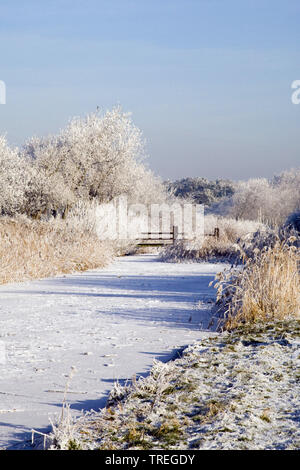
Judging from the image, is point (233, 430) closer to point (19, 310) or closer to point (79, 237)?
point (19, 310)

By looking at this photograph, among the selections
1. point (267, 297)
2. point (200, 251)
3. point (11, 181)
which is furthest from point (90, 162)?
point (267, 297)

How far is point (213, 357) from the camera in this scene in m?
4.62

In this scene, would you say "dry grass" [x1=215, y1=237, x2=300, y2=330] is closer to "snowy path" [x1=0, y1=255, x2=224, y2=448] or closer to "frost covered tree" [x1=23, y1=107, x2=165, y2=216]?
"snowy path" [x1=0, y1=255, x2=224, y2=448]

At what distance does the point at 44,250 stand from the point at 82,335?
258 inches

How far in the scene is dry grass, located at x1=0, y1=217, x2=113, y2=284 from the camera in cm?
1077

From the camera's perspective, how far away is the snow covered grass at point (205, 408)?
113 inches

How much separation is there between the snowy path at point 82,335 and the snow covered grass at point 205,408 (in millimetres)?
283

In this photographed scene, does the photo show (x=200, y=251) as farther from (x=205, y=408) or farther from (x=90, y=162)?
(x=205, y=408)

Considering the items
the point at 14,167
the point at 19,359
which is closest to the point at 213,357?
the point at 19,359

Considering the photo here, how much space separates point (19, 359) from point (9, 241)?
713 centimetres

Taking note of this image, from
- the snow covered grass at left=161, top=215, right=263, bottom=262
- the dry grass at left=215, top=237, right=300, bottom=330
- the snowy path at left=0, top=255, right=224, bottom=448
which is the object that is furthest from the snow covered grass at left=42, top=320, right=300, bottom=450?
the snow covered grass at left=161, top=215, right=263, bottom=262

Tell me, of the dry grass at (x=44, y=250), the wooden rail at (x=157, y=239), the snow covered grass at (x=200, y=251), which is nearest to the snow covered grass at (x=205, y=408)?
the dry grass at (x=44, y=250)

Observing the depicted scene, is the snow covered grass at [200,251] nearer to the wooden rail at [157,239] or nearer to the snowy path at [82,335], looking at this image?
the wooden rail at [157,239]

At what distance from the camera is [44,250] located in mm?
11969
